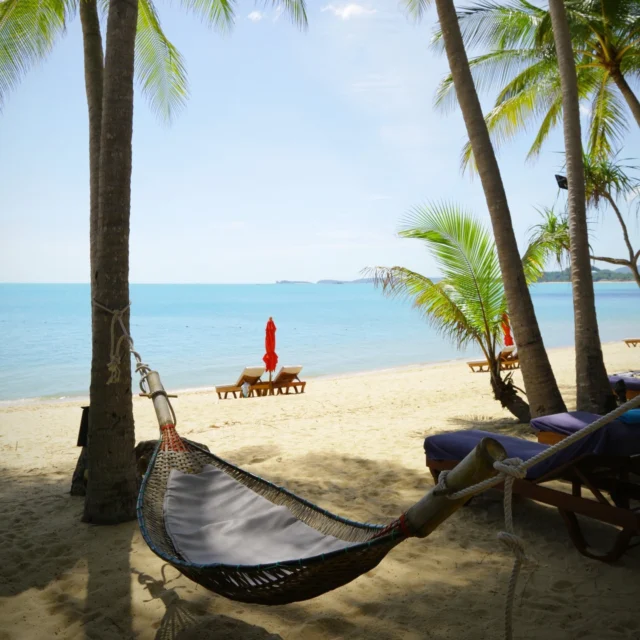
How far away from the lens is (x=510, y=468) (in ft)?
3.92

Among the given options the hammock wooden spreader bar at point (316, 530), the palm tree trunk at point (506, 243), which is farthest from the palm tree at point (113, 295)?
the palm tree trunk at point (506, 243)

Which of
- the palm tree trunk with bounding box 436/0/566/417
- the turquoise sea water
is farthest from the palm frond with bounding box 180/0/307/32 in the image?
the turquoise sea water

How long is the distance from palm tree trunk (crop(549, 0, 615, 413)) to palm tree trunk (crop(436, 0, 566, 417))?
0.98 feet

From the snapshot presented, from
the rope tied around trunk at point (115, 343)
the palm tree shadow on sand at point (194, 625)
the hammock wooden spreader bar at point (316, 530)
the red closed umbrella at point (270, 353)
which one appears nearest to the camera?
the hammock wooden spreader bar at point (316, 530)

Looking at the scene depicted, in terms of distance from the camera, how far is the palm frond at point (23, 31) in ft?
17.6

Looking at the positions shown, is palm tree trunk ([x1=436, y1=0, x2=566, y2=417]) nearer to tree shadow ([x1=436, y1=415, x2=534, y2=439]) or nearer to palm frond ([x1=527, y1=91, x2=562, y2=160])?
tree shadow ([x1=436, y1=415, x2=534, y2=439])

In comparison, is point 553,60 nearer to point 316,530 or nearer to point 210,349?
point 316,530

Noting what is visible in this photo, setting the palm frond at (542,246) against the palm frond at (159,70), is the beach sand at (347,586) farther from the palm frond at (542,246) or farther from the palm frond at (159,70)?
the palm frond at (159,70)

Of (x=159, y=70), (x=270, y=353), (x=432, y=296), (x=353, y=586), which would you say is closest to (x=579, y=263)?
(x=432, y=296)

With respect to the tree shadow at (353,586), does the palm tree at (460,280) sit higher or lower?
higher

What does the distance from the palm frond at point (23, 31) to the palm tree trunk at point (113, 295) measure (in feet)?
9.60

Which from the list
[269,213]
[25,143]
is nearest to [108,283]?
[25,143]

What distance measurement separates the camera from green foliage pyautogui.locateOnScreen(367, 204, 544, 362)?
5.82m

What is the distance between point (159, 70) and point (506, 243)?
190 inches
